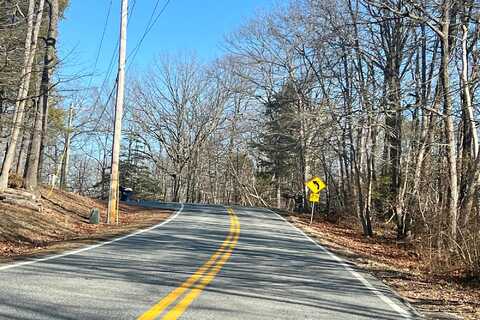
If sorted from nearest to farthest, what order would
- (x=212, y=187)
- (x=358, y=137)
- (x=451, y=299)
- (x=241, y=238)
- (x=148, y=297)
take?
(x=148, y=297)
(x=451, y=299)
(x=241, y=238)
(x=358, y=137)
(x=212, y=187)

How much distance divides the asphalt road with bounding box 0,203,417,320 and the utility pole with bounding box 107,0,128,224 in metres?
6.39

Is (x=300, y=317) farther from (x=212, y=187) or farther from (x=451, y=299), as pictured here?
(x=212, y=187)

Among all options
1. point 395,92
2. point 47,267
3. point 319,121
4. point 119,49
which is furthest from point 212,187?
point 47,267

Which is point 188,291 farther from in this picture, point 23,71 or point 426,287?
point 23,71

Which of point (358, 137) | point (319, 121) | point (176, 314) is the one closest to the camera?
point (176, 314)

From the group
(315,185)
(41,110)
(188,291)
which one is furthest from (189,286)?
(315,185)

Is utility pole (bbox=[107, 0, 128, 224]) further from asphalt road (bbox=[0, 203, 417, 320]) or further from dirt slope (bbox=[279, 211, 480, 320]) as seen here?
dirt slope (bbox=[279, 211, 480, 320])

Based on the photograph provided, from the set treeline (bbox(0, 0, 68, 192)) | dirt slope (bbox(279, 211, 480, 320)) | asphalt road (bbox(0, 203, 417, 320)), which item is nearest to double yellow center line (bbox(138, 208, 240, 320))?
asphalt road (bbox(0, 203, 417, 320))

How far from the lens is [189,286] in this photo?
764 centimetres

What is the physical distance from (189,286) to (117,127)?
13.0 metres

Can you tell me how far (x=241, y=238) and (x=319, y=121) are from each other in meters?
10.9

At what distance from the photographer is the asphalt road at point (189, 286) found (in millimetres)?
5969

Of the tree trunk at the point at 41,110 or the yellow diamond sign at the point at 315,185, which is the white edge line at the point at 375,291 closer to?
the yellow diamond sign at the point at 315,185

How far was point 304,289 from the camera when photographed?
8.27 meters
